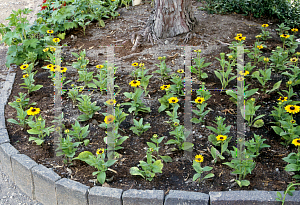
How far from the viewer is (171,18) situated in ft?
16.6

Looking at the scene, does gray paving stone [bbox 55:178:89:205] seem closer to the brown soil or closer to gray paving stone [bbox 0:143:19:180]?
the brown soil

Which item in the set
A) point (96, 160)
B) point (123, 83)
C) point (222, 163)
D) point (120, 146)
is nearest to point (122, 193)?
point (96, 160)

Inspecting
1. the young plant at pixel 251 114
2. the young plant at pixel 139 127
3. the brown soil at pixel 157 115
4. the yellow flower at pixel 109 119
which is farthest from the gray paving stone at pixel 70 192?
the young plant at pixel 251 114

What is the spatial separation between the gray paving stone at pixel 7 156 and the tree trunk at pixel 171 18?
2.82 metres

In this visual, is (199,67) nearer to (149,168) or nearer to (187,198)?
(149,168)

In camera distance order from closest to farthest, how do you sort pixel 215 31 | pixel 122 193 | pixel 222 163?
pixel 122 193, pixel 222 163, pixel 215 31

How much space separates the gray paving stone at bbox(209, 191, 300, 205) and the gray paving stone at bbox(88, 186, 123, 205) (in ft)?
2.44

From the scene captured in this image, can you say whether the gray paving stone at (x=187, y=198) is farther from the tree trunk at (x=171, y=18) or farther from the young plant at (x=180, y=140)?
the tree trunk at (x=171, y=18)

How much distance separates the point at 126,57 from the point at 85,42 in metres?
0.95

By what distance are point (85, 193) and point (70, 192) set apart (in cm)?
15

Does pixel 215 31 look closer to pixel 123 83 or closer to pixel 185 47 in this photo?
pixel 185 47

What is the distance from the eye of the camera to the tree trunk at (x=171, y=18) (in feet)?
16.4

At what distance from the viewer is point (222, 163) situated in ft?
9.73

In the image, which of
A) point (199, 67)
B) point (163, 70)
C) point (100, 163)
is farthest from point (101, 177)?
point (199, 67)
